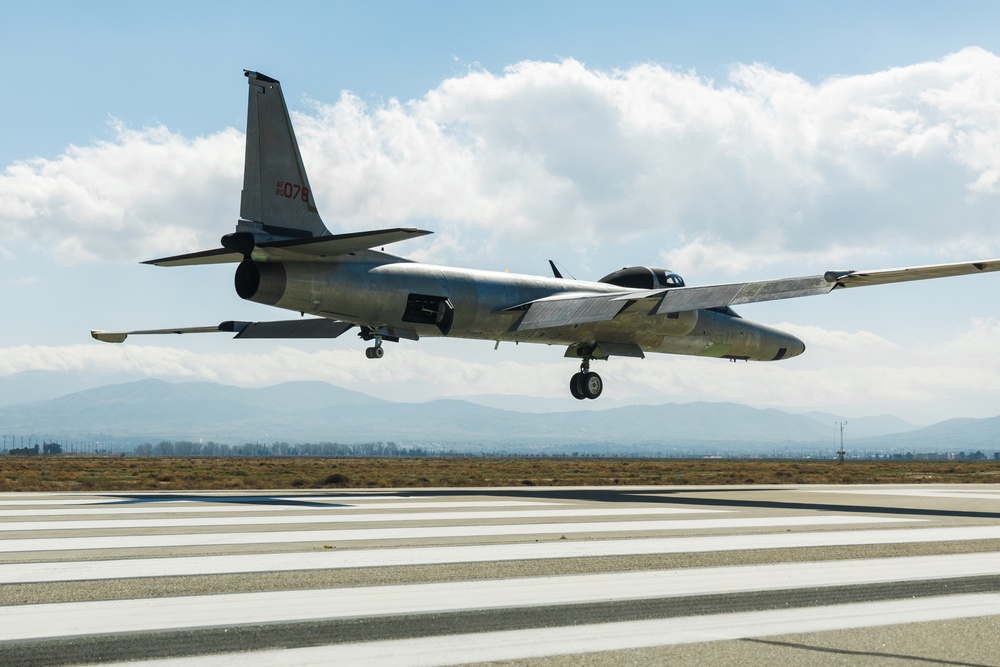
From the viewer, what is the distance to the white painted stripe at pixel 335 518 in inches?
589

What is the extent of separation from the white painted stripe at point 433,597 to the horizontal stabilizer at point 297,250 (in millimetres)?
12801

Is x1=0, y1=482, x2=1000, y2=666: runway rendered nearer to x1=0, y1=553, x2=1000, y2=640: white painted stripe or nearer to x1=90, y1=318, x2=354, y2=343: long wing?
x1=0, y1=553, x2=1000, y2=640: white painted stripe

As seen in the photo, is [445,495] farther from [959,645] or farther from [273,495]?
[959,645]

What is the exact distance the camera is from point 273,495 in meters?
23.3

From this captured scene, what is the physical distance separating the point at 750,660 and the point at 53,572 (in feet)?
23.9

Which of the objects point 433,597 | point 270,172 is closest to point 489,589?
point 433,597

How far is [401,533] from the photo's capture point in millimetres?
14188

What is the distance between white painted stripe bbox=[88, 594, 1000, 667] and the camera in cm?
676

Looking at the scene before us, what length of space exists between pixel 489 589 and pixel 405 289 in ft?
57.3

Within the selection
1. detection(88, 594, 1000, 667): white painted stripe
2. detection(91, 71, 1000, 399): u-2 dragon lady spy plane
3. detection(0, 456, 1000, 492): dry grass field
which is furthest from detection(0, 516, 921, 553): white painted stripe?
detection(0, 456, 1000, 492): dry grass field

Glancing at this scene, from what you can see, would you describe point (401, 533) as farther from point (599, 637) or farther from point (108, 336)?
point (108, 336)

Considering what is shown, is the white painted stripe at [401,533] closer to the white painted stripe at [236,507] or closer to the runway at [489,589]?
the runway at [489,589]

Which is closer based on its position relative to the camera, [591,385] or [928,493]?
[928,493]

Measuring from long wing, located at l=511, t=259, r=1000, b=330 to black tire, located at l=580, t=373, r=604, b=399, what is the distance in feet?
10.5
